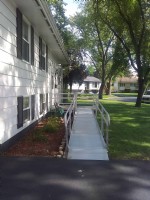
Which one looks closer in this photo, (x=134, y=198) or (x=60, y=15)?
(x=134, y=198)

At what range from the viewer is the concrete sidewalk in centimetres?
557

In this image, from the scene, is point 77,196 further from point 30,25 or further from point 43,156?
point 30,25

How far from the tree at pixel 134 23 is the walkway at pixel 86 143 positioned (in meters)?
13.3

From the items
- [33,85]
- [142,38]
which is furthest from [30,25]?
[142,38]

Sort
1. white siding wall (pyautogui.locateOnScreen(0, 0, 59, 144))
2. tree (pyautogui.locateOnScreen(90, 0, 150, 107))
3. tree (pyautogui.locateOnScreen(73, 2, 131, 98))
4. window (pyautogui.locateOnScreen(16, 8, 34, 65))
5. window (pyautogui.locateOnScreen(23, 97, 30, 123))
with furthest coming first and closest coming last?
tree (pyautogui.locateOnScreen(73, 2, 131, 98)) → tree (pyautogui.locateOnScreen(90, 0, 150, 107)) → window (pyautogui.locateOnScreen(23, 97, 30, 123)) → window (pyautogui.locateOnScreen(16, 8, 34, 65)) → white siding wall (pyautogui.locateOnScreen(0, 0, 59, 144))

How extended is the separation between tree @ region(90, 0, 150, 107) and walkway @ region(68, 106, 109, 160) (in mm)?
13348

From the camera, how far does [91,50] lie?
55.8 m

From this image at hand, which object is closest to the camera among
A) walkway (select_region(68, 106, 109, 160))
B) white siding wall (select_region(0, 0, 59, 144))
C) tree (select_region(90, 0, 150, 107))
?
walkway (select_region(68, 106, 109, 160))

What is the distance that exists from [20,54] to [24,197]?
5.86m

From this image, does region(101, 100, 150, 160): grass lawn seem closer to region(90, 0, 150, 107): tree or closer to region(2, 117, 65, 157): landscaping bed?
region(2, 117, 65, 157): landscaping bed

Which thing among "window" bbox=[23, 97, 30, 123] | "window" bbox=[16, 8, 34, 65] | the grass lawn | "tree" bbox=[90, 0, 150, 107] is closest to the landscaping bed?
"window" bbox=[23, 97, 30, 123]

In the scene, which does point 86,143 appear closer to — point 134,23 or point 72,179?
point 72,179

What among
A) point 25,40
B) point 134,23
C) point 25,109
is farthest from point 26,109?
point 134,23

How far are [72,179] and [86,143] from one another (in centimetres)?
345
